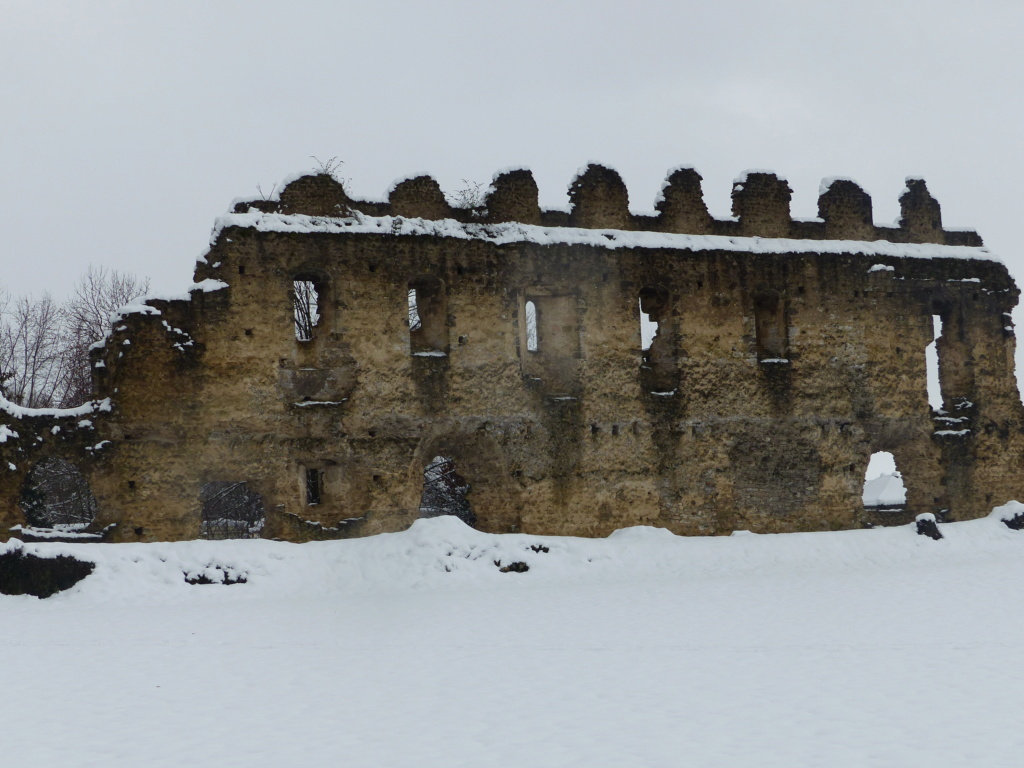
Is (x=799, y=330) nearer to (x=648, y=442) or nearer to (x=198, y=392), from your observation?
(x=648, y=442)

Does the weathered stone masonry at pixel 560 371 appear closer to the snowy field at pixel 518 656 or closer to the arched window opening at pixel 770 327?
the arched window opening at pixel 770 327

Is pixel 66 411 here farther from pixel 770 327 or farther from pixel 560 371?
pixel 770 327

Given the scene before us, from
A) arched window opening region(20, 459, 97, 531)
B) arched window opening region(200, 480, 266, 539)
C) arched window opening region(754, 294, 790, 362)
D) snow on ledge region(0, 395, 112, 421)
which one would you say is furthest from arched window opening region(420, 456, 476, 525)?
snow on ledge region(0, 395, 112, 421)

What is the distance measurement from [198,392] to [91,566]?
2.81 metres

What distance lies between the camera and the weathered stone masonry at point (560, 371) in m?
13.1

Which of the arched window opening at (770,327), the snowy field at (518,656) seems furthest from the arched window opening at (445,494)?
the snowy field at (518,656)

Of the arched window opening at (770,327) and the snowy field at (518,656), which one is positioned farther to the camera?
the arched window opening at (770,327)

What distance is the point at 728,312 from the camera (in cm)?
1565

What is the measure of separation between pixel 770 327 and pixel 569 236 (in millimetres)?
3866

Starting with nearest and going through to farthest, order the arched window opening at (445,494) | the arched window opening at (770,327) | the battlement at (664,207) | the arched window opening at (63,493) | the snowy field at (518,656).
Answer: the snowy field at (518,656)
the battlement at (664,207)
the arched window opening at (770,327)
the arched window opening at (63,493)
the arched window opening at (445,494)

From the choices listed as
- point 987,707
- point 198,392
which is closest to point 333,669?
point 987,707

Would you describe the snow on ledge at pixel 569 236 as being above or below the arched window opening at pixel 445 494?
above

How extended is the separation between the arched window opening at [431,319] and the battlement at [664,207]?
1057 mm

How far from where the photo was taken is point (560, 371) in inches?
587
